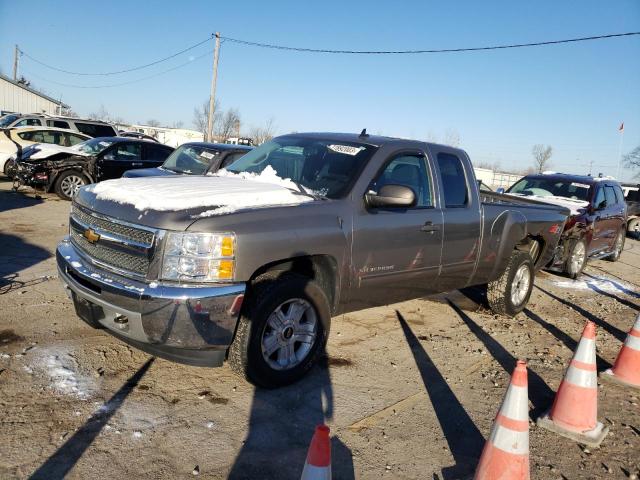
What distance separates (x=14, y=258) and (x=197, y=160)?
447 cm

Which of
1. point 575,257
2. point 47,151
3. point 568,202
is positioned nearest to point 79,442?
point 575,257

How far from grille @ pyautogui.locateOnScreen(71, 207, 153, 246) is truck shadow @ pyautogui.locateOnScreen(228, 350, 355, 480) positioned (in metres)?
1.35

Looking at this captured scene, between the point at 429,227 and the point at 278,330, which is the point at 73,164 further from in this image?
the point at 278,330

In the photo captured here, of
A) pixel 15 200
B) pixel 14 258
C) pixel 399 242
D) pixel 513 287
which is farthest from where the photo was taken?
pixel 15 200

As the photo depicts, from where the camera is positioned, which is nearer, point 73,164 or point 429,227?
point 429,227

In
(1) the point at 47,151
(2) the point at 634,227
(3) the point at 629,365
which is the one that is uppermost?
(1) the point at 47,151

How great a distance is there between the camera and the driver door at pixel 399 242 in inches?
166

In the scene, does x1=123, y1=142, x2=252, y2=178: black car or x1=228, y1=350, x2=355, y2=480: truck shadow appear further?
x1=123, y1=142, x2=252, y2=178: black car

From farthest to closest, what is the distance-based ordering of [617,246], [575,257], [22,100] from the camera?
[22,100] < [617,246] < [575,257]

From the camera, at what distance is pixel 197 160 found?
10500 millimetres

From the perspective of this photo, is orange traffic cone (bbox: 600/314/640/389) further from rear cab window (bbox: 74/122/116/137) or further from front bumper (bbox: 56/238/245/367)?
rear cab window (bbox: 74/122/116/137)

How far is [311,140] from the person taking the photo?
4.97 meters

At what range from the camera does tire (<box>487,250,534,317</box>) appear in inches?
242

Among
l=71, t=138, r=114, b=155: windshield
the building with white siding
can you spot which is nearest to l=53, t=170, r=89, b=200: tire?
l=71, t=138, r=114, b=155: windshield
